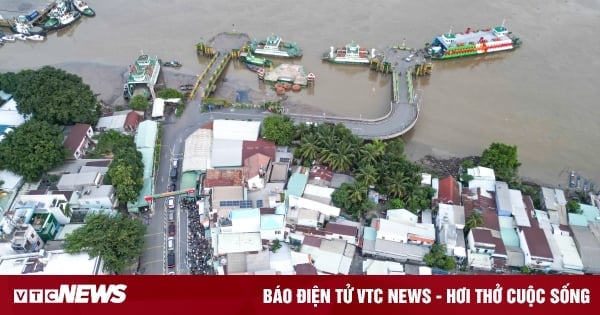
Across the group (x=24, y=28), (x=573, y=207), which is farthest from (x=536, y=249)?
(x=24, y=28)

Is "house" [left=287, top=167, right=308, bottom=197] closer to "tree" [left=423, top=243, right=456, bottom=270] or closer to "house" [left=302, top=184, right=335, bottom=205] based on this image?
"house" [left=302, top=184, right=335, bottom=205]

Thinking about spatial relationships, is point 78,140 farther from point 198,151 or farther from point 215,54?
point 215,54

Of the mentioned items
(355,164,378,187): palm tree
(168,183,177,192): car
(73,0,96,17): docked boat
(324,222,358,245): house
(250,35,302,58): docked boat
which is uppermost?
(73,0,96,17): docked boat

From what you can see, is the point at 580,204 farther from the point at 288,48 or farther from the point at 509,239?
the point at 288,48

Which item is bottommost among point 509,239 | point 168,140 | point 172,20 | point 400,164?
point 509,239

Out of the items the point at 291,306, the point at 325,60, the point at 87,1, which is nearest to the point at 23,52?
the point at 87,1

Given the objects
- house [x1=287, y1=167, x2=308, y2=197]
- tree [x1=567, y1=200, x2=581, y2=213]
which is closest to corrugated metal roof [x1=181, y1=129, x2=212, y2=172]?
house [x1=287, y1=167, x2=308, y2=197]
